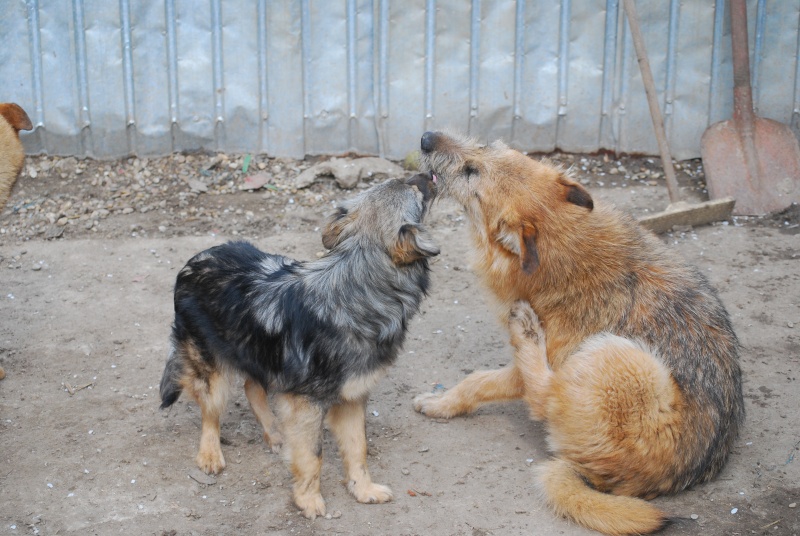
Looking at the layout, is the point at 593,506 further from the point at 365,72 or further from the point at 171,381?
the point at 365,72

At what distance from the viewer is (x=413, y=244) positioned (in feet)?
15.1

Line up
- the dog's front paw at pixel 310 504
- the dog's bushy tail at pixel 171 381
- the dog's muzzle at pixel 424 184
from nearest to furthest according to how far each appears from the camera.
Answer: the dog's front paw at pixel 310 504, the dog's muzzle at pixel 424 184, the dog's bushy tail at pixel 171 381

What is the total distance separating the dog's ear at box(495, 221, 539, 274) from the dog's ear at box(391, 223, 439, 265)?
0.62 m

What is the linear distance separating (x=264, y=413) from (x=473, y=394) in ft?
4.58

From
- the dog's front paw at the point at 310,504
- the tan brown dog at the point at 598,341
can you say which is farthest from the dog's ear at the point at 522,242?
the dog's front paw at the point at 310,504

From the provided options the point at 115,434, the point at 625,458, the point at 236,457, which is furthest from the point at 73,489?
the point at 625,458

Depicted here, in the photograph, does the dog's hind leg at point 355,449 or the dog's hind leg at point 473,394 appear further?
the dog's hind leg at point 473,394

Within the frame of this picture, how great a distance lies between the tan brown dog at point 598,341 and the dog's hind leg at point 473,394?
2 centimetres

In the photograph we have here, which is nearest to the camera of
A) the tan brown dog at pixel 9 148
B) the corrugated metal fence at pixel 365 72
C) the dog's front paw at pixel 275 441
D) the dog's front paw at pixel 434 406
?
the dog's front paw at pixel 275 441

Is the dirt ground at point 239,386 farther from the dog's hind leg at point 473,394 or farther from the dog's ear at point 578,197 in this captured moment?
the dog's ear at point 578,197

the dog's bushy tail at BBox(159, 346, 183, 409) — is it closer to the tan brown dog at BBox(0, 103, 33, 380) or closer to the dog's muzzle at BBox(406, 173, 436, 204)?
the tan brown dog at BBox(0, 103, 33, 380)

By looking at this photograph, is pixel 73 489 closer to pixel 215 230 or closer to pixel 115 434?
pixel 115 434

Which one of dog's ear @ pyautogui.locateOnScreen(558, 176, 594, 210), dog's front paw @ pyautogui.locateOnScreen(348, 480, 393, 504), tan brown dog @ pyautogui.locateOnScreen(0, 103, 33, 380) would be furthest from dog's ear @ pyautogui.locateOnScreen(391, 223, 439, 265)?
tan brown dog @ pyautogui.locateOnScreen(0, 103, 33, 380)

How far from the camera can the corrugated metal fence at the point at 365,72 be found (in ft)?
29.2
